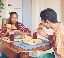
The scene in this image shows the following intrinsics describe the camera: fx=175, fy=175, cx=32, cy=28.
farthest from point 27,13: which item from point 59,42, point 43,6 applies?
point 59,42

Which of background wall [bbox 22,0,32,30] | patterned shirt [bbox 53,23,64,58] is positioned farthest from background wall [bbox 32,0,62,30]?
patterned shirt [bbox 53,23,64,58]

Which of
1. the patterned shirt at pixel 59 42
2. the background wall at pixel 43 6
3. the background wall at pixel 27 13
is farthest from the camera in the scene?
the background wall at pixel 27 13

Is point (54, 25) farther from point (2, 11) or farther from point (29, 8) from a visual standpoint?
point (29, 8)

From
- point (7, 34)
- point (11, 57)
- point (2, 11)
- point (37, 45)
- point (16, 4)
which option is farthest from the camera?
point (16, 4)

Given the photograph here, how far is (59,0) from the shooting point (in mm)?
3801

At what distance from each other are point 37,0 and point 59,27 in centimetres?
210

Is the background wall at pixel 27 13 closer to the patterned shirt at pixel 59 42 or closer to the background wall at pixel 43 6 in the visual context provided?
the background wall at pixel 43 6

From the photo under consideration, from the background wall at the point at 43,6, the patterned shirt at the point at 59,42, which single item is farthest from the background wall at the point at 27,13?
the patterned shirt at the point at 59,42

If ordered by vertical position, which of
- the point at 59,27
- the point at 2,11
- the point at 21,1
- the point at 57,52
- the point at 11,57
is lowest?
the point at 11,57

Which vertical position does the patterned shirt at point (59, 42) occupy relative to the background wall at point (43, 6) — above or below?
below

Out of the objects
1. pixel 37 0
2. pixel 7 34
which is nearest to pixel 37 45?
pixel 7 34

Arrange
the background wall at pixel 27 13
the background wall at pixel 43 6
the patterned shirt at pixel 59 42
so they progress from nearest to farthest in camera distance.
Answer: the patterned shirt at pixel 59 42 → the background wall at pixel 43 6 → the background wall at pixel 27 13

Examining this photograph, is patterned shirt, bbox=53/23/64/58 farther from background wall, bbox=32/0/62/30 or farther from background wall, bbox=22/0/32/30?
background wall, bbox=22/0/32/30

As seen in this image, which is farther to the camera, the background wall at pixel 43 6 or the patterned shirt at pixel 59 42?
the background wall at pixel 43 6
